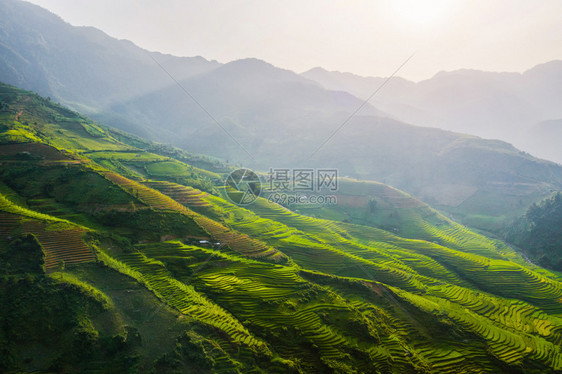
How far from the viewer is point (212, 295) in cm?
2358

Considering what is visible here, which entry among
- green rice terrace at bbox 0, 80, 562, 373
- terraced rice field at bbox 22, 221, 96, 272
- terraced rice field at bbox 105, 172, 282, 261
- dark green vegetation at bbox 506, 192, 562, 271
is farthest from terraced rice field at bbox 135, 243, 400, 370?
dark green vegetation at bbox 506, 192, 562, 271

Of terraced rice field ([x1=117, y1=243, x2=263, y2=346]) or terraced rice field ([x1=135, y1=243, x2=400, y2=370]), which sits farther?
terraced rice field ([x1=135, y1=243, x2=400, y2=370])

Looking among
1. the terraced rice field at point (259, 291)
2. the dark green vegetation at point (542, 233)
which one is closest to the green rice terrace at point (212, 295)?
the terraced rice field at point (259, 291)

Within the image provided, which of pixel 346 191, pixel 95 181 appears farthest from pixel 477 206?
pixel 95 181

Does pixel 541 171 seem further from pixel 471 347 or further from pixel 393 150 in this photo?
pixel 471 347

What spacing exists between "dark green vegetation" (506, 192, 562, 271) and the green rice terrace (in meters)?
24.3

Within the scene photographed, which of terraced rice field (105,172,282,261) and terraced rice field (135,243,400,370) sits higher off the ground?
terraced rice field (105,172,282,261)

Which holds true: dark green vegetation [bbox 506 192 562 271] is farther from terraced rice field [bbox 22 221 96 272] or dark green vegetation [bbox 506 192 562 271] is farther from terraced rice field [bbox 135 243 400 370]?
terraced rice field [bbox 22 221 96 272]

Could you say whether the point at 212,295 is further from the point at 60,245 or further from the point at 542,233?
the point at 542,233

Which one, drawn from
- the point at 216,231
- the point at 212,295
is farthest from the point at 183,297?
the point at 216,231

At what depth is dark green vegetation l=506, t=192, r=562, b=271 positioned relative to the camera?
58.3m

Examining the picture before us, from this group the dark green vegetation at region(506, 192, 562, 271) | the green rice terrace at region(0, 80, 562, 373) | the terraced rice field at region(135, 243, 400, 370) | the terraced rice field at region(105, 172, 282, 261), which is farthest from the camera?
the dark green vegetation at region(506, 192, 562, 271)

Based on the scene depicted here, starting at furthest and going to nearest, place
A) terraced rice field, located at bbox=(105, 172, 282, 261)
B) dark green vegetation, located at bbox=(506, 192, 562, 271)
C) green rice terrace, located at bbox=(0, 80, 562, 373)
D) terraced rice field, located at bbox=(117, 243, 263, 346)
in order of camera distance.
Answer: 1. dark green vegetation, located at bbox=(506, 192, 562, 271)
2. terraced rice field, located at bbox=(105, 172, 282, 261)
3. terraced rice field, located at bbox=(117, 243, 263, 346)
4. green rice terrace, located at bbox=(0, 80, 562, 373)

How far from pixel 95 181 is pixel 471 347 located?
145 feet
